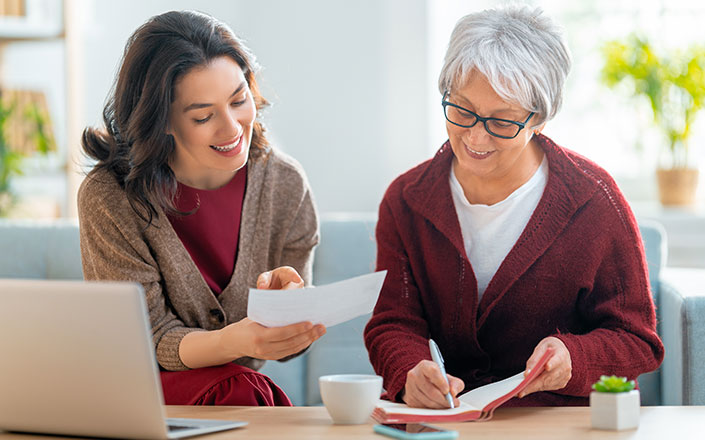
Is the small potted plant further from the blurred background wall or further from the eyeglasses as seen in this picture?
the blurred background wall

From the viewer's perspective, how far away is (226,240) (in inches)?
66.4

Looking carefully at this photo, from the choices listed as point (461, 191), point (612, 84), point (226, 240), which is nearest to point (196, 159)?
point (226, 240)

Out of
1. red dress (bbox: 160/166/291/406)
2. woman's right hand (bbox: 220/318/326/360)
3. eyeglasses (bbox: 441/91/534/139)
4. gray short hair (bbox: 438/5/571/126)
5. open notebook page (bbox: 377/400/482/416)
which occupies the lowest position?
open notebook page (bbox: 377/400/482/416)

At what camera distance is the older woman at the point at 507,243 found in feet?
4.64

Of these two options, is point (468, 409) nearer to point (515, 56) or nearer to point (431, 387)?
point (431, 387)

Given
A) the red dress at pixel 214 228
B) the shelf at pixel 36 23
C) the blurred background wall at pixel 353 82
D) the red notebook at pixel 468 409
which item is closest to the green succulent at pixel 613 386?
the red notebook at pixel 468 409

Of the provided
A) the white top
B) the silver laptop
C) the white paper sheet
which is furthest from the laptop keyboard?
the white top

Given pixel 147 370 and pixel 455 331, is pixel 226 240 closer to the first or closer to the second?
pixel 455 331

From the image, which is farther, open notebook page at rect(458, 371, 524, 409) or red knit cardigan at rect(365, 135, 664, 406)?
red knit cardigan at rect(365, 135, 664, 406)

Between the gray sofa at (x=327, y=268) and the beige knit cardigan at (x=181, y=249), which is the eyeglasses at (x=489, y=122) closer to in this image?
the beige knit cardigan at (x=181, y=249)

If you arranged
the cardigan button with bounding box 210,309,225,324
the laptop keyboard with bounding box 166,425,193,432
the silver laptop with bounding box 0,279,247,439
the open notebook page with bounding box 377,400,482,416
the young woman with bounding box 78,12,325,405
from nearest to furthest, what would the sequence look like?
the silver laptop with bounding box 0,279,247,439
the laptop keyboard with bounding box 166,425,193,432
the open notebook page with bounding box 377,400,482,416
the young woman with bounding box 78,12,325,405
the cardigan button with bounding box 210,309,225,324

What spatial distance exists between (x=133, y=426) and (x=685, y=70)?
2525 mm

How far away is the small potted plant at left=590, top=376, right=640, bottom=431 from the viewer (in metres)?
1.04

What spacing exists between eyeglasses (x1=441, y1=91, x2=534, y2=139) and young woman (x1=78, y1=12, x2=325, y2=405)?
41cm
